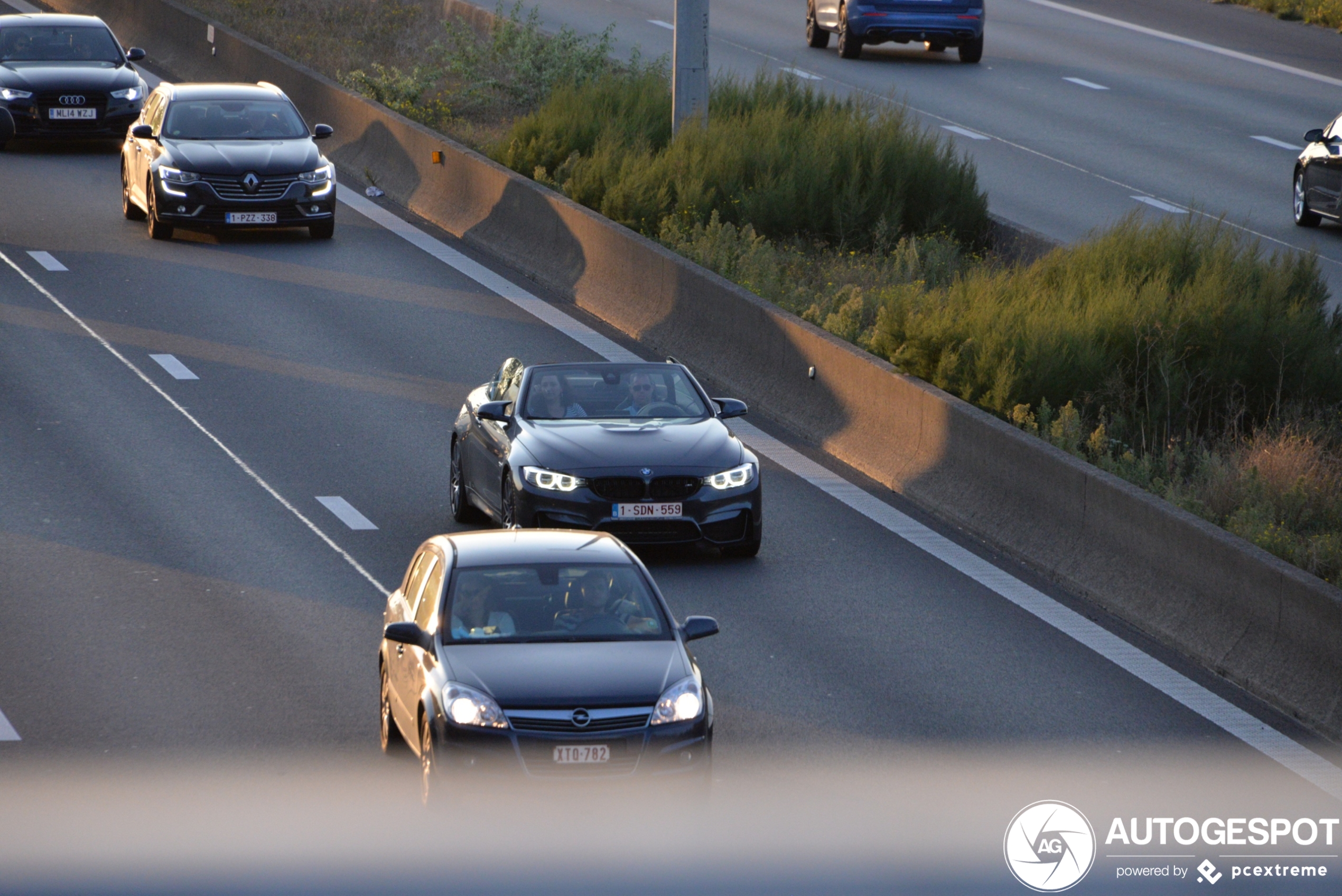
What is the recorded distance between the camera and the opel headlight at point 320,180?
2589 centimetres

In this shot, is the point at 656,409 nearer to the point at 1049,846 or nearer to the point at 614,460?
the point at 614,460

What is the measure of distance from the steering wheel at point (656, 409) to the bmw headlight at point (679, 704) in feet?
19.3

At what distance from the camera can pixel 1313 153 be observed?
87.8 feet

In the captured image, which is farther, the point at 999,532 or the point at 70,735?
the point at 999,532

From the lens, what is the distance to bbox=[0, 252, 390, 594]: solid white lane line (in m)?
14.1

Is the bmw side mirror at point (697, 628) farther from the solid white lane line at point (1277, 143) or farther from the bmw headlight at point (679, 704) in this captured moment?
the solid white lane line at point (1277, 143)

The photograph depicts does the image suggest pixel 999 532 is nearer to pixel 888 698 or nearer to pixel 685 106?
pixel 888 698

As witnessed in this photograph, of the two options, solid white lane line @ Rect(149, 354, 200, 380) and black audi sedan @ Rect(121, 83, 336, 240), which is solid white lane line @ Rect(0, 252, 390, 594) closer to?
solid white lane line @ Rect(149, 354, 200, 380)

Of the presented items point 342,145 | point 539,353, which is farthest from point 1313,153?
point 342,145

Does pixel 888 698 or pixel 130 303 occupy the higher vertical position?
pixel 888 698

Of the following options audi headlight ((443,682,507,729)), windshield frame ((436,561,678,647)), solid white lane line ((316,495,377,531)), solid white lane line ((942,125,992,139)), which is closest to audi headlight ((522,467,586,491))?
solid white lane line ((316,495,377,531))

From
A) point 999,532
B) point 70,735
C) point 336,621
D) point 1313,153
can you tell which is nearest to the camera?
point 70,735

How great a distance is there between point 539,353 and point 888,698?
941cm

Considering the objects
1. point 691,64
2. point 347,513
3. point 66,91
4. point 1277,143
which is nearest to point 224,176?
point 691,64
